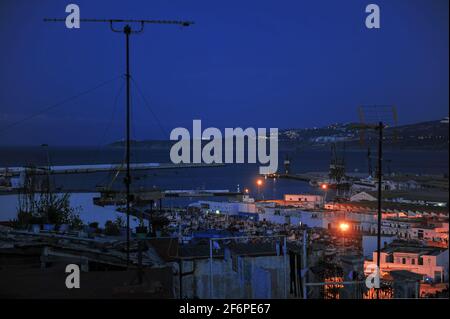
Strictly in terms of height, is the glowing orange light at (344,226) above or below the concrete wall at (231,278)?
below

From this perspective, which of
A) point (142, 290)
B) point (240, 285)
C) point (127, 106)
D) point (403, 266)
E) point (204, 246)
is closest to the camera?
point (142, 290)

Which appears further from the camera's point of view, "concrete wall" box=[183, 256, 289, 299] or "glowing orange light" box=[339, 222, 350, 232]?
"glowing orange light" box=[339, 222, 350, 232]

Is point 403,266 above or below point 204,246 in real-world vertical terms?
below

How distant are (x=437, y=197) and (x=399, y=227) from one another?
8409 millimetres

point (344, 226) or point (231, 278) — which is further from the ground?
point (231, 278)

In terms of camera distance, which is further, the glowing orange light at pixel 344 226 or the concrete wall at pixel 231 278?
the glowing orange light at pixel 344 226

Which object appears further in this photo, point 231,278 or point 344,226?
point 344,226

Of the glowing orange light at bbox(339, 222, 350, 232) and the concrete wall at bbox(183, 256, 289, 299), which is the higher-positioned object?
the concrete wall at bbox(183, 256, 289, 299)

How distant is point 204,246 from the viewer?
4.79 metres

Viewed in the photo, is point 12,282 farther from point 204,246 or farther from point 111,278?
point 204,246
